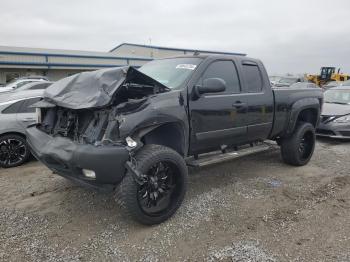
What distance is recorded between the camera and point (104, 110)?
3600 mm

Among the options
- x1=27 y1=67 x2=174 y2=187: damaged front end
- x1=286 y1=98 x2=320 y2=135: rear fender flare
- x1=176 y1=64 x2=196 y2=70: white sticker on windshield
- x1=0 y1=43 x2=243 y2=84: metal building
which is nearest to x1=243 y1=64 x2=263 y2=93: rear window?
x1=286 y1=98 x2=320 y2=135: rear fender flare

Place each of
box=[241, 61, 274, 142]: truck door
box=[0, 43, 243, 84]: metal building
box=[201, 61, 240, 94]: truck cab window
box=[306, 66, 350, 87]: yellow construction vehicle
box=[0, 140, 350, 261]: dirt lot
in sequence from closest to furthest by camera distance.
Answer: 1. box=[0, 140, 350, 261]: dirt lot
2. box=[201, 61, 240, 94]: truck cab window
3. box=[241, 61, 274, 142]: truck door
4. box=[0, 43, 243, 84]: metal building
5. box=[306, 66, 350, 87]: yellow construction vehicle

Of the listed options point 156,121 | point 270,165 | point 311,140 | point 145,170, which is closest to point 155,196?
point 145,170

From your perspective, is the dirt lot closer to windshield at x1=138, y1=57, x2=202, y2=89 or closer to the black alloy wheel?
the black alloy wheel

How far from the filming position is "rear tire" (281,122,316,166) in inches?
238

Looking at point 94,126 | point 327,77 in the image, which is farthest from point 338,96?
point 327,77

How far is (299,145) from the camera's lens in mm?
6125

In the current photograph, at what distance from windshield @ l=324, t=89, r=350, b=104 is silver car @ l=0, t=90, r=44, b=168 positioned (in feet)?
27.0

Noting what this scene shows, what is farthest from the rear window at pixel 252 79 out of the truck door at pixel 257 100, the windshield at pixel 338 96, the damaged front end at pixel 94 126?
the windshield at pixel 338 96

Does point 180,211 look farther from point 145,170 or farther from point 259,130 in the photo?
point 259,130

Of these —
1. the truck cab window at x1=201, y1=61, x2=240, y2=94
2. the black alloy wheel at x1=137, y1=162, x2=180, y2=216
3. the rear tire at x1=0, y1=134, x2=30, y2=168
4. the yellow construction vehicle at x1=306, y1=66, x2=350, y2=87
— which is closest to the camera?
the black alloy wheel at x1=137, y1=162, x2=180, y2=216

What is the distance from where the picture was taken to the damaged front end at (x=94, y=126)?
Answer: 3338 mm

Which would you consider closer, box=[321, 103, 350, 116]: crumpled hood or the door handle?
the door handle

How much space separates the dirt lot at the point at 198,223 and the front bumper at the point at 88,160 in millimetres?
627
